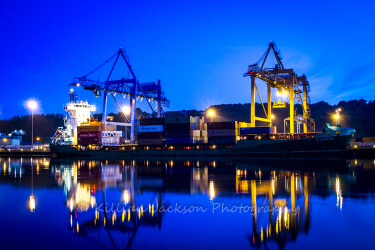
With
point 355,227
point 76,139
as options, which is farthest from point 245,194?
point 76,139

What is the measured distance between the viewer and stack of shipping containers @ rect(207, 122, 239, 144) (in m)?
45.6

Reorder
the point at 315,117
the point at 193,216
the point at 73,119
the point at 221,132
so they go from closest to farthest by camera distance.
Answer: the point at 193,216, the point at 221,132, the point at 73,119, the point at 315,117

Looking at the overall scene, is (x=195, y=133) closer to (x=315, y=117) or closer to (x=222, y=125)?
(x=222, y=125)

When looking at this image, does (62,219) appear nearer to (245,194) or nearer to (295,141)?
(245,194)

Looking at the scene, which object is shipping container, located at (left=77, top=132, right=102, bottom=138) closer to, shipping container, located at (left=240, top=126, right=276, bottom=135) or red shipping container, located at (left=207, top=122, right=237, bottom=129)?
red shipping container, located at (left=207, top=122, right=237, bottom=129)

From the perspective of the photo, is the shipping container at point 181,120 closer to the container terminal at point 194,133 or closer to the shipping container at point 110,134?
the container terminal at point 194,133

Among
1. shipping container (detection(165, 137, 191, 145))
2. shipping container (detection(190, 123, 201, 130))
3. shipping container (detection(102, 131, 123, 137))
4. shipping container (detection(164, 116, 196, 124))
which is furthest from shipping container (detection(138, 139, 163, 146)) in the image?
shipping container (detection(102, 131, 123, 137))

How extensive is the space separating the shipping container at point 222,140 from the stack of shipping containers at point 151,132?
8184 mm

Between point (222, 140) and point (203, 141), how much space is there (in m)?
2.98

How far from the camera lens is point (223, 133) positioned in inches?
1809

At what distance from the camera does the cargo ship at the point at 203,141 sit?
40656 mm

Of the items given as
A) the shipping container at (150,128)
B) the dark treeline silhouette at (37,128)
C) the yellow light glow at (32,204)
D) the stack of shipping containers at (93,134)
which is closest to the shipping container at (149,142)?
the shipping container at (150,128)

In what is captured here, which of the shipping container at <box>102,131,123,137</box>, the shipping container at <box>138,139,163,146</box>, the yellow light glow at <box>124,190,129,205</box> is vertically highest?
the shipping container at <box>102,131,123,137</box>

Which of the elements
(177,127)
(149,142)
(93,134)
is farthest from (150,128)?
(93,134)
